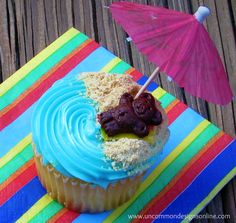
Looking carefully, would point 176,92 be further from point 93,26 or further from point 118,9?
point 118,9

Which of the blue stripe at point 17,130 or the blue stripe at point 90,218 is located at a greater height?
the blue stripe at point 17,130

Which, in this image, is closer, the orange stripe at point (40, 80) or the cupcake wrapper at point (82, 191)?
the cupcake wrapper at point (82, 191)

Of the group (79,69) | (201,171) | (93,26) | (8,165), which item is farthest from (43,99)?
(93,26)

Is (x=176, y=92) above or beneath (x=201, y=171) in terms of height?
above

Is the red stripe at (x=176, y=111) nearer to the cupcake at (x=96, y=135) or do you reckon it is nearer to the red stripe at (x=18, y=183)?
the cupcake at (x=96, y=135)

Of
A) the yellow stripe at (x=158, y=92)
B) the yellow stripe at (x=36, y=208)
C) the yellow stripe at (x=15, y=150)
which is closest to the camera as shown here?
the yellow stripe at (x=36, y=208)

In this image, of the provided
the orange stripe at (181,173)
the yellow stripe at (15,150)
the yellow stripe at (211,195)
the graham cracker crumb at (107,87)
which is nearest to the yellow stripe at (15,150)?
the yellow stripe at (15,150)
